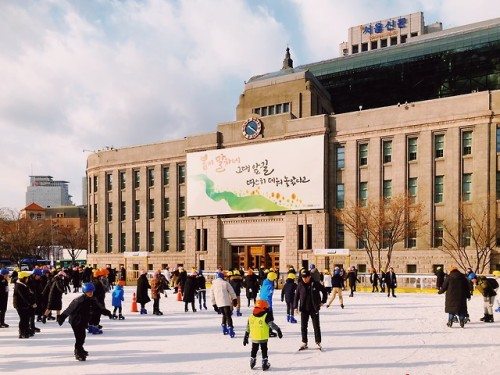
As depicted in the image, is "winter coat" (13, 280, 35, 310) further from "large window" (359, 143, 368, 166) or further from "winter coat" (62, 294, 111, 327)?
"large window" (359, 143, 368, 166)

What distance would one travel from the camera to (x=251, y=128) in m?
55.4

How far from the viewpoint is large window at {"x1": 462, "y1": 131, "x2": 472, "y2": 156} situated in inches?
1768

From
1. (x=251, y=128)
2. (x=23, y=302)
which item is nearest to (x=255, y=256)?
(x=251, y=128)

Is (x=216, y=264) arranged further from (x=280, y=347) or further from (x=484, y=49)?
(x=280, y=347)

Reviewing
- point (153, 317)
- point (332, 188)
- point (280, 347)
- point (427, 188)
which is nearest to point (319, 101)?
point (332, 188)

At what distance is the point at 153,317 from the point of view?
21.4 metres

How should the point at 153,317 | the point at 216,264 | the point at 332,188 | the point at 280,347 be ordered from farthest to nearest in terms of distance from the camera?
the point at 216,264
the point at 332,188
the point at 153,317
the point at 280,347

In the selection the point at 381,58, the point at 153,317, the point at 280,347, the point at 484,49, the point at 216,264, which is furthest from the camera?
the point at 381,58

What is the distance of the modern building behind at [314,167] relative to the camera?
149 ft

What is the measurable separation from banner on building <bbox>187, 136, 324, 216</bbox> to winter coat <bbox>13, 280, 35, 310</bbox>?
121 ft

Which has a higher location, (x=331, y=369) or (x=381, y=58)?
(x=381, y=58)

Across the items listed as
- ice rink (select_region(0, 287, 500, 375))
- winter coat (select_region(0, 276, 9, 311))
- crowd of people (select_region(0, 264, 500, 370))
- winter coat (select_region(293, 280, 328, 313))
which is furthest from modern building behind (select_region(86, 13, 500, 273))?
winter coat (select_region(293, 280, 328, 313))

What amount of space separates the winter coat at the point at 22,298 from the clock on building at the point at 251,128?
40706 millimetres

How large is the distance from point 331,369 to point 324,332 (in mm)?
5590
